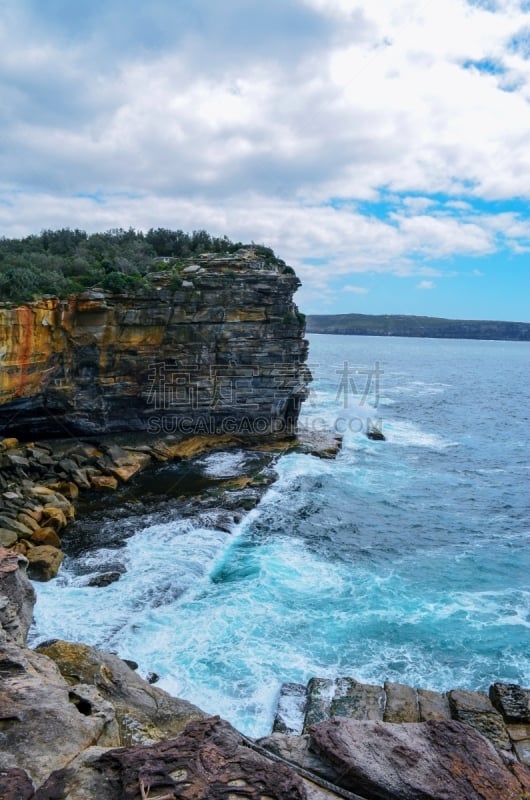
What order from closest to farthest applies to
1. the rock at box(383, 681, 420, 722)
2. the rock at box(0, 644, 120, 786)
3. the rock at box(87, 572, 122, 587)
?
the rock at box(0, 644, 120, 786) < the rock at box(383, 681, 420, 722) < the rock at box(87, 572, 122, 587)

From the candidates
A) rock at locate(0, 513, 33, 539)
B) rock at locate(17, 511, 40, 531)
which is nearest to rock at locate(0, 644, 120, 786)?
rock at locate(0, 513, 33, 539)

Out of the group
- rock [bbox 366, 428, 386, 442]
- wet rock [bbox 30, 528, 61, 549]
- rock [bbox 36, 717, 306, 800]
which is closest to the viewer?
rock [bbox 36, 717, 306, 800]

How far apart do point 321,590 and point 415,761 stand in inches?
412

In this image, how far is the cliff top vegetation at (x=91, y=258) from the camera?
2394cm

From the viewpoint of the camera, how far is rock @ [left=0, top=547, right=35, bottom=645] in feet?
32.0

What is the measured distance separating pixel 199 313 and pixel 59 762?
81.3 feet

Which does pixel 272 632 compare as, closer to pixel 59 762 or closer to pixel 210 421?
pixel 59 762

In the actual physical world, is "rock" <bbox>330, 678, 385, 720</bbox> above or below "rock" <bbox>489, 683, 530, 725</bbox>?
below

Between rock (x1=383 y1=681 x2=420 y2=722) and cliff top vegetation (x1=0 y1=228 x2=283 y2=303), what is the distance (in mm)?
20419

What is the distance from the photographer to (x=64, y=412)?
27031mm

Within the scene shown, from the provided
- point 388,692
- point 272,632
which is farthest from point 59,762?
point 272,632

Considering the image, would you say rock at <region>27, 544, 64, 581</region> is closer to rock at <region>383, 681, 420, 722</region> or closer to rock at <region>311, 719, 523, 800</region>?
rock at <region>383, 681, 420, 722</region>

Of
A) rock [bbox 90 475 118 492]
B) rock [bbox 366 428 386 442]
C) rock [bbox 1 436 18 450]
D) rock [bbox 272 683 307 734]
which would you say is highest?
rock [bbox 1 436 18 450]

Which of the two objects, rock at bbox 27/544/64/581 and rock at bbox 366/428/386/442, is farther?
rock at bbox 366/428/386/442
